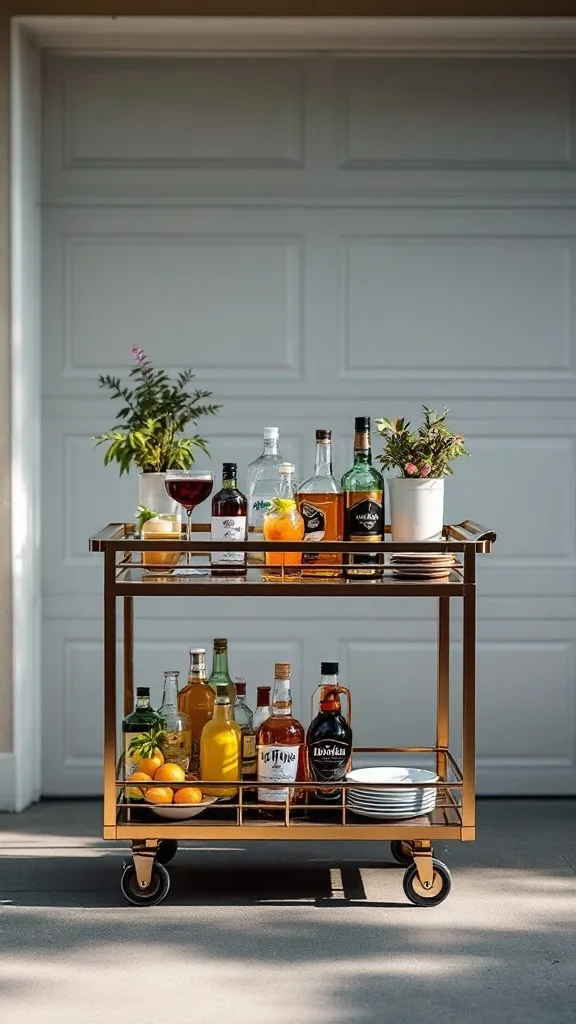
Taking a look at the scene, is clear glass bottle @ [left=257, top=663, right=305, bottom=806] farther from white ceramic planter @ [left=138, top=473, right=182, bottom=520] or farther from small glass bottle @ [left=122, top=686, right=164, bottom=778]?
white ceramic planter @ [left=138, top=473, right=182, bottom=520]

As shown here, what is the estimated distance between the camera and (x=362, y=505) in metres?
2.93

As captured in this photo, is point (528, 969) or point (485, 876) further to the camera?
point (485, 876)

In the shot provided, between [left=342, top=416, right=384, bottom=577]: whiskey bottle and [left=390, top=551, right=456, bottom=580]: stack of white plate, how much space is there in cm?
5

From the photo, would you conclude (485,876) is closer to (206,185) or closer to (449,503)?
(449,503)

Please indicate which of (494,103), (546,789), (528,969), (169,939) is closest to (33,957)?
(169,939)

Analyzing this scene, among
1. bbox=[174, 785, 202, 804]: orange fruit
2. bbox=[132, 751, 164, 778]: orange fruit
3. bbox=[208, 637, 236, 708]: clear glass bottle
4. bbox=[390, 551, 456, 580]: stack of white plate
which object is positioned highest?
bbox=[390, 551, 456, 580]: stack of white plate

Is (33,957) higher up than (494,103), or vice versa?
(494,103)

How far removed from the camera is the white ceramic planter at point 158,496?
2.99 meters

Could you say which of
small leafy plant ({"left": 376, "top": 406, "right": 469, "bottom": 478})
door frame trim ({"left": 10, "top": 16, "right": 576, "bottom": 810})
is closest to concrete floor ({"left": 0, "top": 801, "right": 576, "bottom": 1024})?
door frame trim ({"left": 10, "top": 16, "right": 576, "bottom": 810})

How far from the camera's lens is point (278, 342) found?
4.20 metres

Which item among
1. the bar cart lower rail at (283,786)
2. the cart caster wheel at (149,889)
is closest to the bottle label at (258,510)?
the bar cart lower rail at (283,786)

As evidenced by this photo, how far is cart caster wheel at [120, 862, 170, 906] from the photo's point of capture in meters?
A: 3.07

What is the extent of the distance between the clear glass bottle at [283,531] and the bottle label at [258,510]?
23 millimetres

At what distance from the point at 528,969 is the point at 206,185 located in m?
2.56
